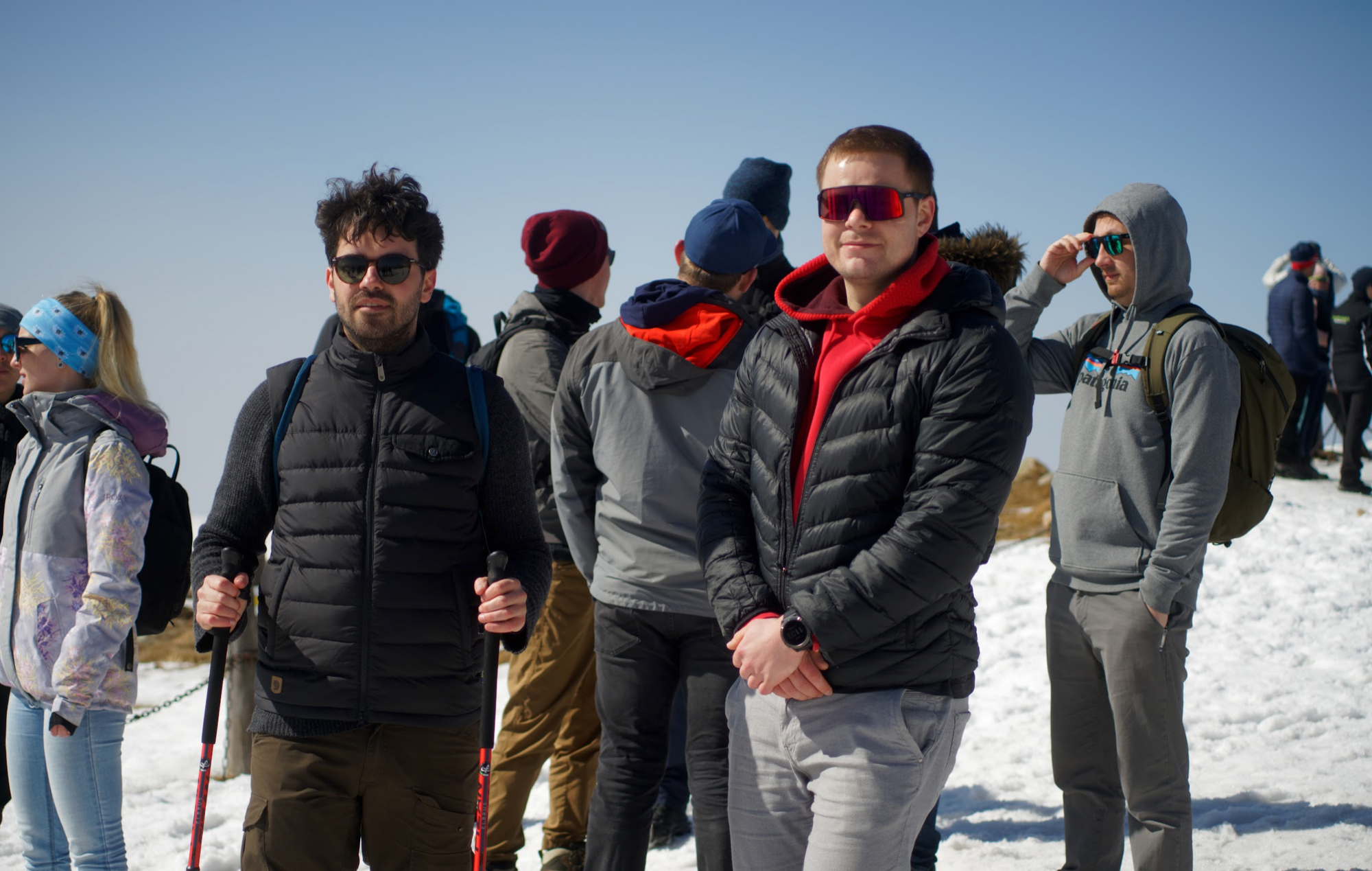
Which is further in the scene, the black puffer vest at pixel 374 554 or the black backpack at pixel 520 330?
the black backpack at pixel 520 330

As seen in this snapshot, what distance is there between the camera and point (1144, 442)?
373 centimetres

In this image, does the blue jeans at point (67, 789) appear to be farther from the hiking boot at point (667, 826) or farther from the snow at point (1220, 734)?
the hiking boot at point (667, 826)

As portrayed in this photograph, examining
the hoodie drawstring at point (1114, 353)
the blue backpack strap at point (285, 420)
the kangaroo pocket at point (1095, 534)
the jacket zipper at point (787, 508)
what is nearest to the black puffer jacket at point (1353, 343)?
the hoodie drawstring at point (1114, 353)

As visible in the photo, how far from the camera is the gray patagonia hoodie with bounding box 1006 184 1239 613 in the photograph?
358cm

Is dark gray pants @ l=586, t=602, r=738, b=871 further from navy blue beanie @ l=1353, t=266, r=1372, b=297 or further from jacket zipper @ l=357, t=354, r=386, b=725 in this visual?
navy blue beanie @ l=1353, t=266, r=1372, b=297

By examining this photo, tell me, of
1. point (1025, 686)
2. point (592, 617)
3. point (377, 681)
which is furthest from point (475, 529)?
point (1025, 686)

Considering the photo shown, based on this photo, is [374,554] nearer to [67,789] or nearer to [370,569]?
[370,569]

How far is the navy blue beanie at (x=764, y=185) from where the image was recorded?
551 cm

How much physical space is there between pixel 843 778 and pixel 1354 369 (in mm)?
11799

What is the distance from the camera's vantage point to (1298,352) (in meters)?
11.3

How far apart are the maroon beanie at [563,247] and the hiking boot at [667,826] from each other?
8.32 ft

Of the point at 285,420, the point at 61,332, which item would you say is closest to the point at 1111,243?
the point at 285,420

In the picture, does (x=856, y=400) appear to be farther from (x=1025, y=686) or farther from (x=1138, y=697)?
(x=1025, y=686)

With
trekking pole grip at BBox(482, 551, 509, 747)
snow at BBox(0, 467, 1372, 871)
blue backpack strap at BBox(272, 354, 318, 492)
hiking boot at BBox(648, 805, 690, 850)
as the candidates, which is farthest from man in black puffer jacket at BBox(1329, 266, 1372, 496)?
blue backpack strap at BBox(272, 354, 318, 492)
